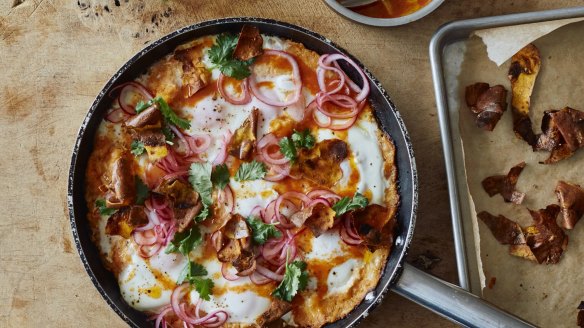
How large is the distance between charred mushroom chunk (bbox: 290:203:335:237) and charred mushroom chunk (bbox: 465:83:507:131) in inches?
43.7

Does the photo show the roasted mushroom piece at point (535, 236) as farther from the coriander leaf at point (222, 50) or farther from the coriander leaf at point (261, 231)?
the coriander leaf at point (222, 50)

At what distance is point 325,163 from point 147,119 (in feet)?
3.32

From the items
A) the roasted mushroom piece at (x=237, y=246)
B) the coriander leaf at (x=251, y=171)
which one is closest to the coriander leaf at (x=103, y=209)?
the roasted mushroom piece at (x=237, y=246)

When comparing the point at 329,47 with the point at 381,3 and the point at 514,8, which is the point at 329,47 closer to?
the point at 381,3

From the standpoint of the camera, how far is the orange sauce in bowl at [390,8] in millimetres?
4211

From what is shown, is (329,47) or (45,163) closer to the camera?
(329,47)

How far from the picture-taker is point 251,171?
3.88 metres

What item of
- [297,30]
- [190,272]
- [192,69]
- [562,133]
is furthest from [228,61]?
[562,133]

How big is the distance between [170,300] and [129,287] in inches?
9.7

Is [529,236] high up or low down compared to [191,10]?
down

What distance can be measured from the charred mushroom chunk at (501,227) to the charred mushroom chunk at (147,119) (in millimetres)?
1977

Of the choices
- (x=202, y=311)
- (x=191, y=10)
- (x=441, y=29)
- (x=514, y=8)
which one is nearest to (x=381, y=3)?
(x=441, y=29)

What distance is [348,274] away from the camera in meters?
3.93

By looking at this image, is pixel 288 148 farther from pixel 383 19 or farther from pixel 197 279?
pixel 383 19
